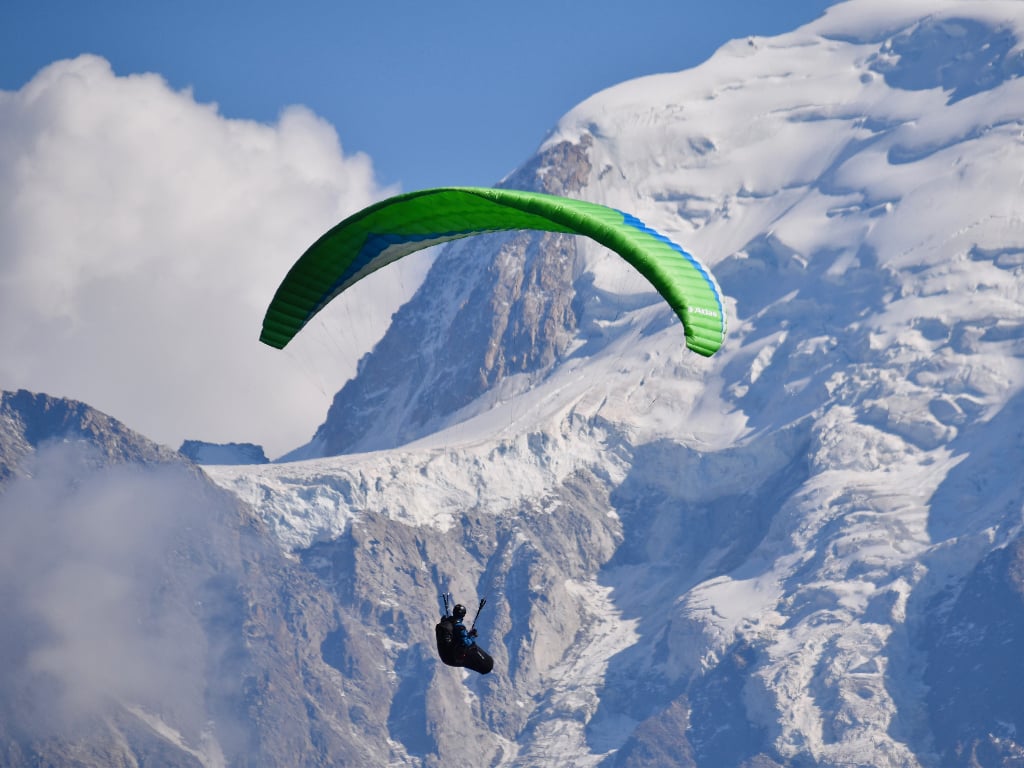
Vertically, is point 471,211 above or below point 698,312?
above

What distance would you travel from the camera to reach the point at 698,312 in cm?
5825

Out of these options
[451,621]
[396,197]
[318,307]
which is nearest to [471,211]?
[396,197]

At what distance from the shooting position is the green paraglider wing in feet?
194

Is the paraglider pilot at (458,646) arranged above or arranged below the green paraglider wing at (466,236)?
below

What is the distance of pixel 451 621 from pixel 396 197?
12386 millimetres

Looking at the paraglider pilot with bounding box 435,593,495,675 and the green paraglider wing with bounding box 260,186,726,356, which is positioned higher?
the green paraglider wing with bounding box 260,186,726,356

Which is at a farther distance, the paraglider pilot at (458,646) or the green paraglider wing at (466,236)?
the green paraglider wing at (466,236)

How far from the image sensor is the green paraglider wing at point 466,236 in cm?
A: 5906

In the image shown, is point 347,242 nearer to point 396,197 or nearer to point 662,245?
point 396,197

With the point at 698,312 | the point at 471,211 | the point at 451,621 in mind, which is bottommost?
the point at 451,621

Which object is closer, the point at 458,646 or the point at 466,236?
the point at 458,646

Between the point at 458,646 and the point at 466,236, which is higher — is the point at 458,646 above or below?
below

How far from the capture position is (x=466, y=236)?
63.8 meters

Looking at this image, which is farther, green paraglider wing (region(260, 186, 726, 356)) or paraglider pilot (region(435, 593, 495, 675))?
green paraglider wing (region(260, 186, 726, 356))
